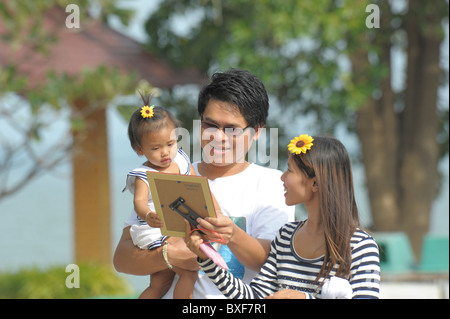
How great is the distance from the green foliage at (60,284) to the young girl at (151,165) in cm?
510

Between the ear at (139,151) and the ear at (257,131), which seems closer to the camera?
the ear at (257,131)

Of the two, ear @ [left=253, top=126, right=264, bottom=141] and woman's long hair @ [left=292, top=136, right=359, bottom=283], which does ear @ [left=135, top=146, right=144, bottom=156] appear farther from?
woman's long hair @ [left=292, top=136, right=359, bottom=283]

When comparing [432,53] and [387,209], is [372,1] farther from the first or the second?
[387,209]

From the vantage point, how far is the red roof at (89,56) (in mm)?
7391

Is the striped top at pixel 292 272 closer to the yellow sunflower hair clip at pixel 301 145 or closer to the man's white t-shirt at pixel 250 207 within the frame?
the man's white t-shirt at pixel 250 207

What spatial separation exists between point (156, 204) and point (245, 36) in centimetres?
552

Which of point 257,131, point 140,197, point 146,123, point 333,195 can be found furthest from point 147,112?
point 333,195

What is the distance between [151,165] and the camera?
2.66m

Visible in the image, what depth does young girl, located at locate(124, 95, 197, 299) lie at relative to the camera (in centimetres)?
249

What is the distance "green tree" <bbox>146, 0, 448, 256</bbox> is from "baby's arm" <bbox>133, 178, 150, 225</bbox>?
490 centimetres

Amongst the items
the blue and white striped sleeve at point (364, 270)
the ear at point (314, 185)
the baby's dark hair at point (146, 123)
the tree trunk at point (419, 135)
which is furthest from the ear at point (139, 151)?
the tree trunk at point (419, 135)

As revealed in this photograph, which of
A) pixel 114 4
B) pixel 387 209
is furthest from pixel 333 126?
pixel 114 4

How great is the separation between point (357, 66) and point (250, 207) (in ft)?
19.8

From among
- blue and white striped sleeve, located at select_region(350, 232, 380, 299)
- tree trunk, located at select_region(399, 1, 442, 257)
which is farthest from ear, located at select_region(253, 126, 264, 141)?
tree trunk, located at select_region(399, 1, 442, 257)
